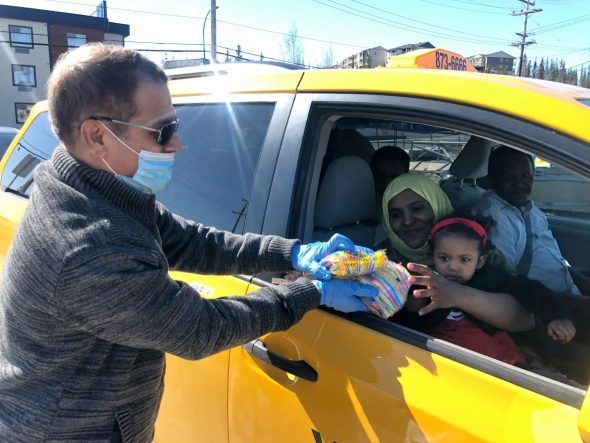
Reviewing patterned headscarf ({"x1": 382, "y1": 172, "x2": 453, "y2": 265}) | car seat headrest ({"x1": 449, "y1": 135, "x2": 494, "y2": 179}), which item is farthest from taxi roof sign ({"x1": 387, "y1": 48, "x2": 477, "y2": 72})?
patterned headscarf ({"x1": 382, "y1": 172, "x2": 453, "y2": 265})

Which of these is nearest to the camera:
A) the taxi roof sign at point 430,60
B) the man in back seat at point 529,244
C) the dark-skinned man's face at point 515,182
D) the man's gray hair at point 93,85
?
the man's gray hair at point 93,85

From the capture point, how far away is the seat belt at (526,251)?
209 centimetres

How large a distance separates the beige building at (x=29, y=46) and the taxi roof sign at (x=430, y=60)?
106 ft

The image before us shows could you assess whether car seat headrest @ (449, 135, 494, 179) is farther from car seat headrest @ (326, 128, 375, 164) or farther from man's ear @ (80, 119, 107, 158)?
man's ear @ (80, 119, 107, 158)

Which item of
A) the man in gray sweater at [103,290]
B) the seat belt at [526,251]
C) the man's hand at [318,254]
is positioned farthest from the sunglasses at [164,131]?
the seat belt at [526,251]

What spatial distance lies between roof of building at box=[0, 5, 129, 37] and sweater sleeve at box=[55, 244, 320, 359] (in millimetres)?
36409

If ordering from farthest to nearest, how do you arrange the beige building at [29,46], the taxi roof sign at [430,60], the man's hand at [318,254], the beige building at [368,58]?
the beige building at [29,46] < the beige building at [368,58] < the taxi roof sign at [430,60] < the man's hand at [318,254]

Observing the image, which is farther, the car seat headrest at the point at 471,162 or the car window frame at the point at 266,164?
the car seat headrest at the point at 471,162

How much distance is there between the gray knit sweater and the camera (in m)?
1.14

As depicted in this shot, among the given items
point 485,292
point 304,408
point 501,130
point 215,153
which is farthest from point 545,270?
point 215,153

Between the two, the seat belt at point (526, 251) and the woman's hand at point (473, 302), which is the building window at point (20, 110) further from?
the woman's hand at point (473, 302)

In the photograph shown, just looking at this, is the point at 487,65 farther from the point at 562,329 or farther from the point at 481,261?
the point at 562,329

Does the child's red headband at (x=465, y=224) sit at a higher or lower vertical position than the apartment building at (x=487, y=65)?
lower

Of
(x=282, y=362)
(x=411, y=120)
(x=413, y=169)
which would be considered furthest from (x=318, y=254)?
(x=413, y=169)
